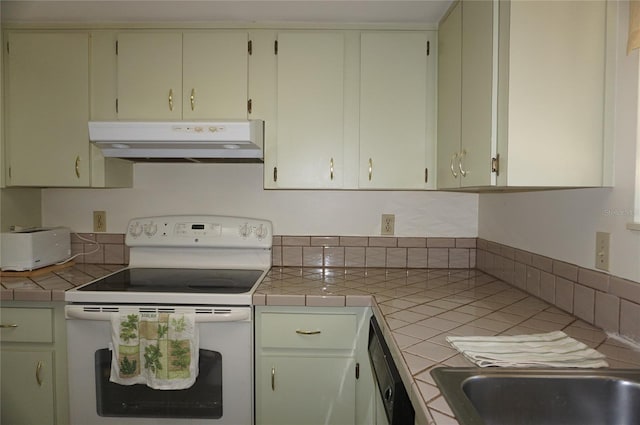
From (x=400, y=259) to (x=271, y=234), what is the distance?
0.75 m

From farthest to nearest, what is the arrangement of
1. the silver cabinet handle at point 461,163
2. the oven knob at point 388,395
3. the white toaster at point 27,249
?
the white toaster at point 27,249 < the silver cabinet handle at point 461,163 < the oven knob at point 388,395

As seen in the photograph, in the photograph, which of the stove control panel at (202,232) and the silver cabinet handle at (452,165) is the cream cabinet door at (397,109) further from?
the stove control panel at (202,232)

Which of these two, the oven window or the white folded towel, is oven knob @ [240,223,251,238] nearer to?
the oven window

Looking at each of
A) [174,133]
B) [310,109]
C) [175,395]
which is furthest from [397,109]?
[175,395]

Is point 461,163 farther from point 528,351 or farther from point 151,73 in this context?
point 151,73

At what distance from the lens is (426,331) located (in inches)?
45.5

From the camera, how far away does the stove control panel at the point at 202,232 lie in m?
2.06

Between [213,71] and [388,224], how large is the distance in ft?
4.06

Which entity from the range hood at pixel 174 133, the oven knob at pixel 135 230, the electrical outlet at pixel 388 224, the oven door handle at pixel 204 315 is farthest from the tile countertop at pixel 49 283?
the electrical outlet at pixel 388 224

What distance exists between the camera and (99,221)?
7.32 ft

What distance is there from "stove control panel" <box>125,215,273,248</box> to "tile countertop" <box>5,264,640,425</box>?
204 mm

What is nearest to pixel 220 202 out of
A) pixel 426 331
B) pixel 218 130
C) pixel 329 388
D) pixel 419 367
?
pixel 218 130

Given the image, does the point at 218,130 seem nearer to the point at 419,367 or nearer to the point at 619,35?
the point at 419,367

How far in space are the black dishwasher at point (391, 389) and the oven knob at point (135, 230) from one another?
1.47 metres
